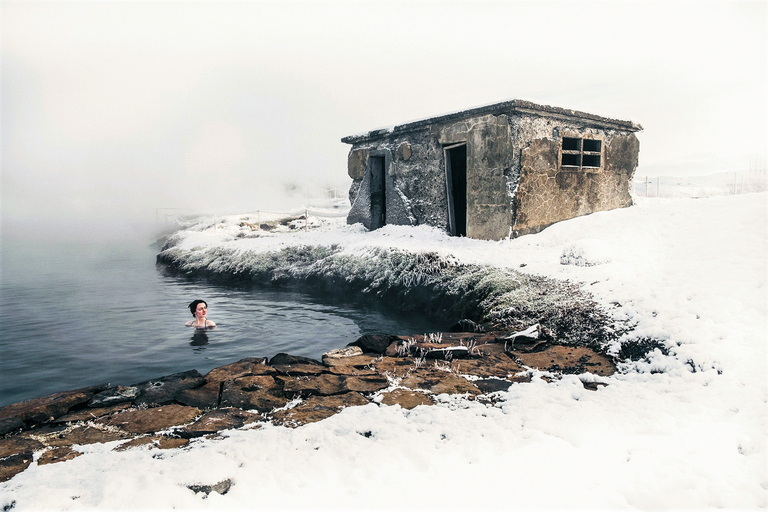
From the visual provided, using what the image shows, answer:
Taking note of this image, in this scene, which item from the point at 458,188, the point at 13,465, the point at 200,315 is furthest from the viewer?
the point at 458,188

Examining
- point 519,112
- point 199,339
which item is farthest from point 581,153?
point 199,339

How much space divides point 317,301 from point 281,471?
7.74 metres

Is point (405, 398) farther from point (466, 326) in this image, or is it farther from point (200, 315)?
point (200, 315)

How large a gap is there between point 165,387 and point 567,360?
431cm

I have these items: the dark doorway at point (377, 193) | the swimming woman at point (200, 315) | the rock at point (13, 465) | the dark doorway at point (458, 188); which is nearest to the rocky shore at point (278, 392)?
the rock at point (13, 465)

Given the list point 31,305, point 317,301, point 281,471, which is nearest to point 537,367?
point 281,471

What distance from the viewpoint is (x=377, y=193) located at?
14703 mm

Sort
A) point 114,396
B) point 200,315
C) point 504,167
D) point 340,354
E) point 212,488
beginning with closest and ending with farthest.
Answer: point 212,488, point 114,396, point 340,354, point 200,315, point 504,167

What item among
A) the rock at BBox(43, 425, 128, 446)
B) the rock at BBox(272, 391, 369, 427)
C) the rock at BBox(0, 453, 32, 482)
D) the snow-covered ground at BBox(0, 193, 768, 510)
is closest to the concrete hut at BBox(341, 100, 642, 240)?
the snow-covered ground at BBox(0, 193, 768, 510)

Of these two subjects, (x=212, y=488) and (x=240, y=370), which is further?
(x=240, y=370)

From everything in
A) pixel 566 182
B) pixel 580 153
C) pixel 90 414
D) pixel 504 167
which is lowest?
pixel 90 414

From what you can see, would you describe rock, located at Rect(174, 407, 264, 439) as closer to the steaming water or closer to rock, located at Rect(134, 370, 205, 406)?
rock, located at Rect(134, 370, 205, 406)

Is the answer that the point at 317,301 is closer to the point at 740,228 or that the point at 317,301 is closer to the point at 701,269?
the point at 701,269

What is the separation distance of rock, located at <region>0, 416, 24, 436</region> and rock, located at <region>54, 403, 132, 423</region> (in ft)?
0.90
